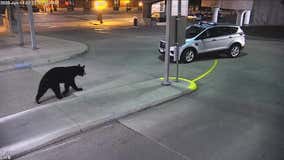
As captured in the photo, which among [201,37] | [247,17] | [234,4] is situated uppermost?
[234,4]

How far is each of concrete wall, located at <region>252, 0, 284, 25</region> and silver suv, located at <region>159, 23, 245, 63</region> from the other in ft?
89.2

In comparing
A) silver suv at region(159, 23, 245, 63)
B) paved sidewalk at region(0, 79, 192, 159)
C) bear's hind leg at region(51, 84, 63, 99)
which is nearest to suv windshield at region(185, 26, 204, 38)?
silver suv at region(159, 23, 245, 63)

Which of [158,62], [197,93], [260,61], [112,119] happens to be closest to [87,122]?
[112,119]

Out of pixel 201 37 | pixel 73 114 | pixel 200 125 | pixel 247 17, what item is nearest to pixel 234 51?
pixel 201 37

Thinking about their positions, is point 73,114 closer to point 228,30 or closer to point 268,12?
point 228,30

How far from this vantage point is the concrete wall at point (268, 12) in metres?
36.1

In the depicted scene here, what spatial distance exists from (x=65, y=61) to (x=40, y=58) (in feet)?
3.83

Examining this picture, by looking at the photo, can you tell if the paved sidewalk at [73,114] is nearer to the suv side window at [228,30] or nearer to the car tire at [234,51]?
the suv side window at [228,30]

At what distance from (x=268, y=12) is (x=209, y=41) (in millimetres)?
29970

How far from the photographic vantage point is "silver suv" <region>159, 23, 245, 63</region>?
12.1 metres

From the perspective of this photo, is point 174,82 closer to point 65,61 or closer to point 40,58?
point 65,61

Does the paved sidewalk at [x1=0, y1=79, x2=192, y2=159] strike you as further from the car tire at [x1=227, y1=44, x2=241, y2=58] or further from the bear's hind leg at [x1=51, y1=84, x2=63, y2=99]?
the car tire at [x1=227, y1=44, x2=241, y2=58]

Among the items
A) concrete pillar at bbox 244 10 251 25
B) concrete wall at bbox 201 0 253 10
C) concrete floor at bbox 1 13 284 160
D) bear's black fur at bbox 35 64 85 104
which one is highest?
concrete wall at bbox 201 0 253 10

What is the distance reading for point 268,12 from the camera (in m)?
36.9
